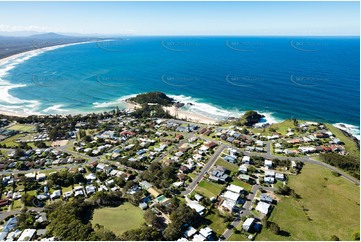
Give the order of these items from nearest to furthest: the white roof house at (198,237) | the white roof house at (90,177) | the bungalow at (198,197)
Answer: the white roof house at (198,237)
the bungalow at (198,197)
the white roof house at (90,177)

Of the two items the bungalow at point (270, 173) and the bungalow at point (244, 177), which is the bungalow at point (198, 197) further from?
the bungalow at point (270, 173)

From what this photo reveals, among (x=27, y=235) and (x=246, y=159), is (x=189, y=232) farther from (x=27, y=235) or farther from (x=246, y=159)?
(x=246, y=159)

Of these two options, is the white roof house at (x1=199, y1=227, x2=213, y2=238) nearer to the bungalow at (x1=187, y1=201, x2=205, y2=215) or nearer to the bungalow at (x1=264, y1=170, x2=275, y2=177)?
the bungalow at (x1=187, y1=201, x2=205, y2=215)

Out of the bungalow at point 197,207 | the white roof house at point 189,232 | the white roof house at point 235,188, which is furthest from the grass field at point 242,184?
the white roof house at point 189,232

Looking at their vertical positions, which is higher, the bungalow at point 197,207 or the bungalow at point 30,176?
the bungalow at point 197,207

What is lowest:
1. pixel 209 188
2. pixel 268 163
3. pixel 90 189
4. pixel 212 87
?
pixel 90 189

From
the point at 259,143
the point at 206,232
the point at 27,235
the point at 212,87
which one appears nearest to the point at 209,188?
the point at 206,232

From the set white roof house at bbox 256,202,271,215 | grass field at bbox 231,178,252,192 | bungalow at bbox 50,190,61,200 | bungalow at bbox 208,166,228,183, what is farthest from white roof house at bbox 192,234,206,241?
bungalow at bbox 50,190,61,200
